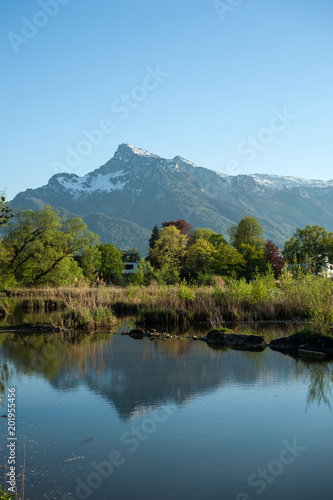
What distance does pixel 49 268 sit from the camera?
5462cm

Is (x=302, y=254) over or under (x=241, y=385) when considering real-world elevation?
over

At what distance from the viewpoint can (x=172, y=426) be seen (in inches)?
361

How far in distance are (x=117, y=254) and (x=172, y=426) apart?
8524 cm

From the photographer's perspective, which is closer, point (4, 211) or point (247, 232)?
point (4, 211)

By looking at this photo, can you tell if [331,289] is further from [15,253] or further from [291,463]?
[15,253]

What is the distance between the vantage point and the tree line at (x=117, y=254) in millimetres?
54406

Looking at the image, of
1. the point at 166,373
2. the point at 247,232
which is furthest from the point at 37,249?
the point at 166,373

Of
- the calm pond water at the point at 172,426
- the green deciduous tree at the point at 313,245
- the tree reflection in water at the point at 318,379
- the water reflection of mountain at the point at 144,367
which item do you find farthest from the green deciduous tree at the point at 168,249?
the tree reflection in water at the point at 318,379

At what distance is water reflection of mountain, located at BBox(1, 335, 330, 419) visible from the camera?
11.5 metres

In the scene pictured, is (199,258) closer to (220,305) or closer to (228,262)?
(228,262)

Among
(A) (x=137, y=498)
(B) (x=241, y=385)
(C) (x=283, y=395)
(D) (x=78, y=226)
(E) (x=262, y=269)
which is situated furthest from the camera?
(E) (x=262, y=269)

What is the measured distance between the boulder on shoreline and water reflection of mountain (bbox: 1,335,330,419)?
0.62 metres

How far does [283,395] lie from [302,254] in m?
63.4

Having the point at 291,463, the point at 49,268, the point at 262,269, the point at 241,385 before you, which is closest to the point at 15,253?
the point at 49,268
